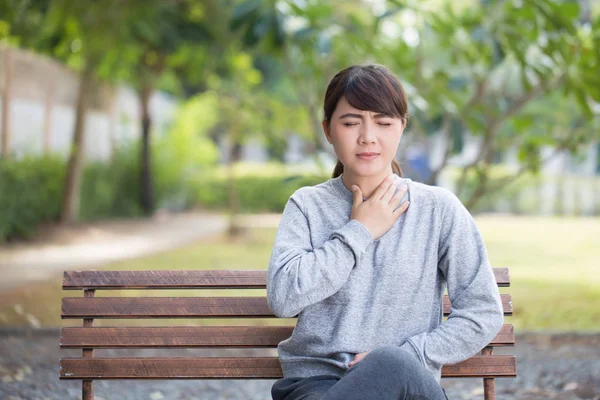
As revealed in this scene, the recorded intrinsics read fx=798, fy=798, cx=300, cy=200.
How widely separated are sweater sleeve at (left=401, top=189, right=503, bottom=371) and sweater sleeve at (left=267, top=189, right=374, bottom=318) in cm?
27

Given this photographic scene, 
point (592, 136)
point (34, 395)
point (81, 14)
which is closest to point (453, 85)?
point (592, 136)

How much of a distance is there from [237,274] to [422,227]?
2.60 ft

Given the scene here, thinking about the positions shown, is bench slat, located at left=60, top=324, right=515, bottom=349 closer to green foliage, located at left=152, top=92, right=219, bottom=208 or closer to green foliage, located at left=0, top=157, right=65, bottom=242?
green foliage, located at left=0, top=157, right=65, bottom=242

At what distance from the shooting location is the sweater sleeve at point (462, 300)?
241 centimetres

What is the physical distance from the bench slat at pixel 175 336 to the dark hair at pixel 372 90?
96 centimetres

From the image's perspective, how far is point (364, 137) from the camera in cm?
246

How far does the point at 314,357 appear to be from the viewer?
8.27 ft

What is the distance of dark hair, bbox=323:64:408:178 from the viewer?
96.4 inches

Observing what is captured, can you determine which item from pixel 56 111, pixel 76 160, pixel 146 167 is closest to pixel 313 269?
pixel 76 160

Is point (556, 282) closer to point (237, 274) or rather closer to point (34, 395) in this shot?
point (34, 395)

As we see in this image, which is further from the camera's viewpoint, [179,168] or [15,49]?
[179,168]

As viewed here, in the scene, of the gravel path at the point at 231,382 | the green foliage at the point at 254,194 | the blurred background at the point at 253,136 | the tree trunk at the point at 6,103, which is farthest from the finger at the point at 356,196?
the green foliage at the point at 254,194

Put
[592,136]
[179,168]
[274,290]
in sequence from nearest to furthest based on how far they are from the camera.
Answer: [274,290]
[592,136]
[179,168]

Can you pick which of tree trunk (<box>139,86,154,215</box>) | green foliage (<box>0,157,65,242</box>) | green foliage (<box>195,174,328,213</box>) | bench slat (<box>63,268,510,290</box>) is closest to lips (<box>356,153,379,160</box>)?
bench slat (<box>63,268,510,290</box>)
